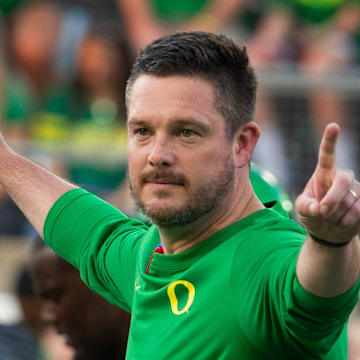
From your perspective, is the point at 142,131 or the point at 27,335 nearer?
the point at 142,131

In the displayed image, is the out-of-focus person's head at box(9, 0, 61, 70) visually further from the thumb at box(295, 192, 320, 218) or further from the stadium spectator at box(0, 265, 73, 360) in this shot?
the thumb at box(295, 192, 320, 218)

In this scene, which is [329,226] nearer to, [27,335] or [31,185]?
[31,185]

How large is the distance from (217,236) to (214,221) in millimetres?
63

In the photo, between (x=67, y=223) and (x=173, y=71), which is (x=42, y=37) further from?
(x=173, y=71)

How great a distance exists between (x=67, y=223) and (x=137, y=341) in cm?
64

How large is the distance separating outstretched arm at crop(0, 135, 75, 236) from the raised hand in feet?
4.29

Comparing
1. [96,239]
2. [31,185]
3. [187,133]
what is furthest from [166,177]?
[31,185]

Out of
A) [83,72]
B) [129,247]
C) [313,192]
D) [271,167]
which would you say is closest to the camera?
[313,192]

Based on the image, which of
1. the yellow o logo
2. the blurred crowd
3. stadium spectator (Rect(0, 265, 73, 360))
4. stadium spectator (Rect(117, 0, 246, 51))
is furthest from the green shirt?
stadium spectator (Rect(117, 0, 246, 51))

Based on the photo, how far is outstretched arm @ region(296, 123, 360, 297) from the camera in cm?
186

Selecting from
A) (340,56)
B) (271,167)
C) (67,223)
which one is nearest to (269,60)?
(340,56)

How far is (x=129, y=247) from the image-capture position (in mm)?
2881

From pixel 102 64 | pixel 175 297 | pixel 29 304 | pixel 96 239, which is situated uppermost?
pixel 175 297

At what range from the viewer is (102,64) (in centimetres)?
699
